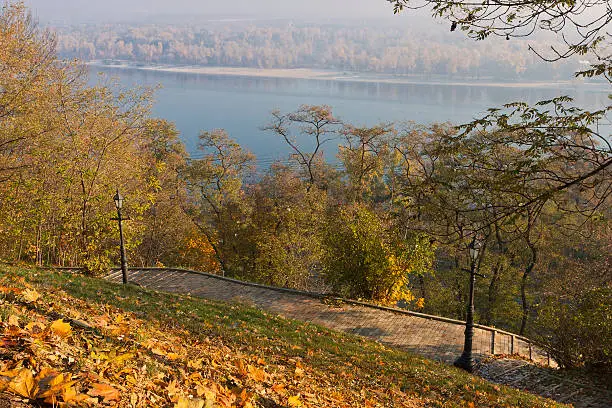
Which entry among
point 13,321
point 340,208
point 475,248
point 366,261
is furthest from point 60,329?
point 340,208

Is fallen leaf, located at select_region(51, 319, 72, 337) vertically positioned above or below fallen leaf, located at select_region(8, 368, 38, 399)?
below

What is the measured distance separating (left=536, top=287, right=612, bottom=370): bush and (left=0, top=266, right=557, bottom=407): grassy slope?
316 cm

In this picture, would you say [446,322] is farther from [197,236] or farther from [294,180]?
[197,236]

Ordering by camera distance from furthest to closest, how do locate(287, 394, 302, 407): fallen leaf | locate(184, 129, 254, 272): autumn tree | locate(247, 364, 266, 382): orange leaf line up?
1. locate(184, 129, 254, 272): autumn tree
2. locate(247, 364, 266, 382): orange leaf
3. locate(287, 394, 302, 407): fallen leaf

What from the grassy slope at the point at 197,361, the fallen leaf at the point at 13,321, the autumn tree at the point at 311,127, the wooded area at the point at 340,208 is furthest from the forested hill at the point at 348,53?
the fallen leaf at the point at 13,321

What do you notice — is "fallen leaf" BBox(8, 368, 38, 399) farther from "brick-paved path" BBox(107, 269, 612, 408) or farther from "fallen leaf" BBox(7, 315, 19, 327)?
"brick-paved path" BBox(107, 269, 612, 408)

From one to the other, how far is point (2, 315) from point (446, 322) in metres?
12.7

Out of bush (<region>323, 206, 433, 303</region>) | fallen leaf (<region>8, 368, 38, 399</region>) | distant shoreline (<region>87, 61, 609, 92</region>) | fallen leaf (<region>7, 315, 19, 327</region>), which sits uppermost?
distant shoreline (<region>87, 61, 609, 92</region>)

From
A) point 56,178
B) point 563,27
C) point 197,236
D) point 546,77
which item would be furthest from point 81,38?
point 563,27

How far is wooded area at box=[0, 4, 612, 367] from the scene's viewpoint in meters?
5.89

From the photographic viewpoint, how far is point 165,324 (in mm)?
7023

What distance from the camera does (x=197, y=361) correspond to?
418 centimetres

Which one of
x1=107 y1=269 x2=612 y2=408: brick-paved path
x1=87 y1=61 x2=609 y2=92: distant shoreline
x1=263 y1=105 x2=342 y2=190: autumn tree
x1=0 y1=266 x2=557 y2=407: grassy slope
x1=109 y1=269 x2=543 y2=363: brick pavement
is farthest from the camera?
x1=87 y1=61 x2=609 y2=92: distant shoreline

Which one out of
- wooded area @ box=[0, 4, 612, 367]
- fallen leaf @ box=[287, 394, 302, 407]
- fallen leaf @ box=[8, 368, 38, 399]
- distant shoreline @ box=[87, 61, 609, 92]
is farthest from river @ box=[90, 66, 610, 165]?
fallen leaf @ box=[8, 368, 38, 399]
